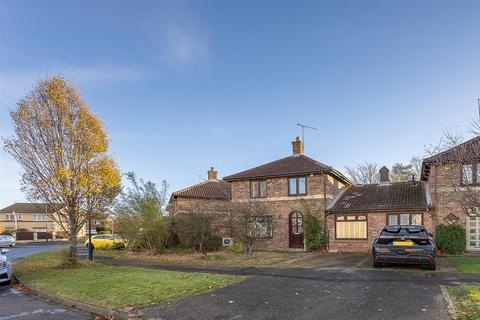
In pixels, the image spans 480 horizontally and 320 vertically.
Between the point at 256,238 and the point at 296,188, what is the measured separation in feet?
17.2

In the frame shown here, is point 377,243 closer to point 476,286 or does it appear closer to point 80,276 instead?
point 476,286

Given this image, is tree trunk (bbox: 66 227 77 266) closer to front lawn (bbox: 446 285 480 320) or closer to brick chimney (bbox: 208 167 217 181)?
front lawn (bbox: 446 285 480 320)

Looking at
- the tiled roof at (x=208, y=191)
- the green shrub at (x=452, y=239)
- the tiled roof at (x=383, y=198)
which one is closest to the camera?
the green shrub at (x=452, y=239)

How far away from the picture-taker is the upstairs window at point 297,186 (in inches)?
979

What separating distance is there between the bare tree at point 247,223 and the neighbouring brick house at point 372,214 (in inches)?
178

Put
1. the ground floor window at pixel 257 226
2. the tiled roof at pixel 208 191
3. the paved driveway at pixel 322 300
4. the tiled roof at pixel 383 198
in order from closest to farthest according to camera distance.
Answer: the paved driveway at pixel 322 300 < the ground floor window at pixel 257 226 < the tiled roof at pixel 383 198 < the tiled roof at pixel 208 191

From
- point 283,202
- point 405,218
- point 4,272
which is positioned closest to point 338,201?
point 283,202

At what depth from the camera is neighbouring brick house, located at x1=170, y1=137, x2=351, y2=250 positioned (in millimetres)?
24109

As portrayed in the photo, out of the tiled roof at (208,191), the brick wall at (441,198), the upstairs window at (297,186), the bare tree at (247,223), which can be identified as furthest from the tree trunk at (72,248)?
the brick wall at (441,198)

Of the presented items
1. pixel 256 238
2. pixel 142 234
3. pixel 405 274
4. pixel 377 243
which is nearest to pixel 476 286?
pixel 405 274

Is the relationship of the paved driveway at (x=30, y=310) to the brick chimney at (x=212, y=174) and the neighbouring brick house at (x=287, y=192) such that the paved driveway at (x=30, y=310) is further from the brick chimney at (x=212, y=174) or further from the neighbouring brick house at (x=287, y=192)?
the brick chimney at (x=212, y=174)

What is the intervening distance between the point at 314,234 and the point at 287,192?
10.4ft

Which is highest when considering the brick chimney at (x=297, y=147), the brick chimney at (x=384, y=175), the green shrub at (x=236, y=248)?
the brick chimney at (x=297, y=147)

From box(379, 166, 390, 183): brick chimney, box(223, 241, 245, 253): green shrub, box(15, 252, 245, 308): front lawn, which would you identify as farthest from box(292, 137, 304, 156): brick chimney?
box(15, 252, 245, 308): front lawn
